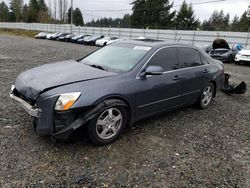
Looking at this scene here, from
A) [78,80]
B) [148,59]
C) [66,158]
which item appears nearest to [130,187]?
[66,158]

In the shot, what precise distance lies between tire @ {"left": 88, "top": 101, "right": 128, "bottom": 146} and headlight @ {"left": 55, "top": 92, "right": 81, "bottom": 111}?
0.37m

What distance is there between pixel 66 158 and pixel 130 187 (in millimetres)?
945

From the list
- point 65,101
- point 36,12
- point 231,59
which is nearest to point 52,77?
point 65,101

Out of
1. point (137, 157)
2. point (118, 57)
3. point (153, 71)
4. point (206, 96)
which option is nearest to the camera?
point (137, 157)

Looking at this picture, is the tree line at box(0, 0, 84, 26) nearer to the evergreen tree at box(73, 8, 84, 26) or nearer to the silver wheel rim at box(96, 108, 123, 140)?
the evergreen tree at box(73, 8, 84, 26)

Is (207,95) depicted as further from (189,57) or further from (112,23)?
(112,23)

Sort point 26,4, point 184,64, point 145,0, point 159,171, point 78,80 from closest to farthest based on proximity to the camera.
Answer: point 159,171 < point 78,80 < point 184,64 < point 145,0 < point 26,4

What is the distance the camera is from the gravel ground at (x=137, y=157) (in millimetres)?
2570

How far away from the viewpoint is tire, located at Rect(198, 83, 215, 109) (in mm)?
4934

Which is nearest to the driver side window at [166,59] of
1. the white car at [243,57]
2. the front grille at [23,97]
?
the front grille at [23,97]

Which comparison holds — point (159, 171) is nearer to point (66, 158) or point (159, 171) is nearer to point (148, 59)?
point (66, 158)

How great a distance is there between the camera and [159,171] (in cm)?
277

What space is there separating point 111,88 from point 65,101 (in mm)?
662

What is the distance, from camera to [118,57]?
3906 millimetres
